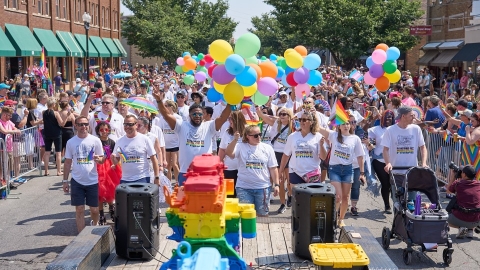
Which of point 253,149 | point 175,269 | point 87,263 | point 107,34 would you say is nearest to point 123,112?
point 253,149

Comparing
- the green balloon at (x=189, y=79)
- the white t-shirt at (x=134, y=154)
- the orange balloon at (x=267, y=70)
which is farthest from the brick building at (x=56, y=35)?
the white t-shirt at (x=134, y=154)

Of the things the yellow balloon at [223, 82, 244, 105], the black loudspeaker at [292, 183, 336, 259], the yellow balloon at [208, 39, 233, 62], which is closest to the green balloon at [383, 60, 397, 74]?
the yellow balloon at [208, 39, 233, 62]

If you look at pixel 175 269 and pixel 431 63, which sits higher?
pixel 431 63

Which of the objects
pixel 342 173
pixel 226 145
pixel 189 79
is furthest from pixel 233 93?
pixel 189 79

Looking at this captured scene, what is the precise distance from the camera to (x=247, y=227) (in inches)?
243

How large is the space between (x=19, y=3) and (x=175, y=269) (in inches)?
1343

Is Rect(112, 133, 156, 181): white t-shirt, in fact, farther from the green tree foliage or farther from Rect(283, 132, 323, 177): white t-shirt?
the green tree foliage

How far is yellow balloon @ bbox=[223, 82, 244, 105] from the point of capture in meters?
9.34

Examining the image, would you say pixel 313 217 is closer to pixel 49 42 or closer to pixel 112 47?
pixel 49 42

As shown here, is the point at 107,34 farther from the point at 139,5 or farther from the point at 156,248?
the point at 156,248

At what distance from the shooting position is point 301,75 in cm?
1303

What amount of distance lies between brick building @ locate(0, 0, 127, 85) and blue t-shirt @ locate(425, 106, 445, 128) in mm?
23926

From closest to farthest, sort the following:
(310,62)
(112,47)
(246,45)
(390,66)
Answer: (246,45) → (310,62) → (390,66) → (112,47)

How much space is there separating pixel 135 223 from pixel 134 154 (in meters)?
1.61
